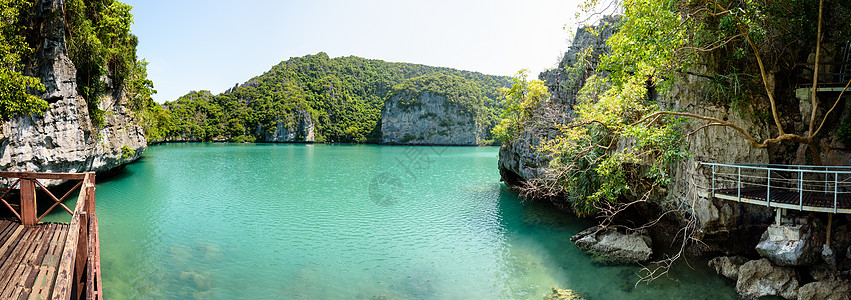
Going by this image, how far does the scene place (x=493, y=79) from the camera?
134 meters

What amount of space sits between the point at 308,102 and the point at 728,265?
11357 centimetres

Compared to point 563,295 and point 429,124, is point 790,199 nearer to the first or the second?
point 563,295

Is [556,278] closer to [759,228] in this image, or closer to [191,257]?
[759,228]

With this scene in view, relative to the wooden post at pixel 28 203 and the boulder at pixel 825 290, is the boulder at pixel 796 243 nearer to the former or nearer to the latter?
the boulder at pixel 825 290

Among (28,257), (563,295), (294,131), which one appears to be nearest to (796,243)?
(563,295)

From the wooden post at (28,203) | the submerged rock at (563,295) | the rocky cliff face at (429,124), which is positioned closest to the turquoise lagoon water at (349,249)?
the submerged rock at (563,295)

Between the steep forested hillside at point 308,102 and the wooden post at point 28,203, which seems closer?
the wooden post at point 28,203

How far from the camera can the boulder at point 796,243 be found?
24.3 feet

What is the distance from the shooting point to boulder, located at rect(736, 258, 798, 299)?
7435 millimetres

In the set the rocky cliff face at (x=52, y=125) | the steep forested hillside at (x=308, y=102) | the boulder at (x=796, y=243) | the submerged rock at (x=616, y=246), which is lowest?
the submerged rock at (x=616, y=246)

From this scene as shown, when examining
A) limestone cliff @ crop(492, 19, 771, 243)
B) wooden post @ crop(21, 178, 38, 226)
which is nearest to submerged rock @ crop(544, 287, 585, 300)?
limestone cliff @ crop(492, 19, 771, 243)

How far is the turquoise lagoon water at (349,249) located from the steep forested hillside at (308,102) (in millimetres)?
69440

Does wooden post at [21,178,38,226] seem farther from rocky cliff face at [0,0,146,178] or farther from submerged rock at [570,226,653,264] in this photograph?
submerged rock at [570,226,653,264]

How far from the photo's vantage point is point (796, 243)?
7.39 m
